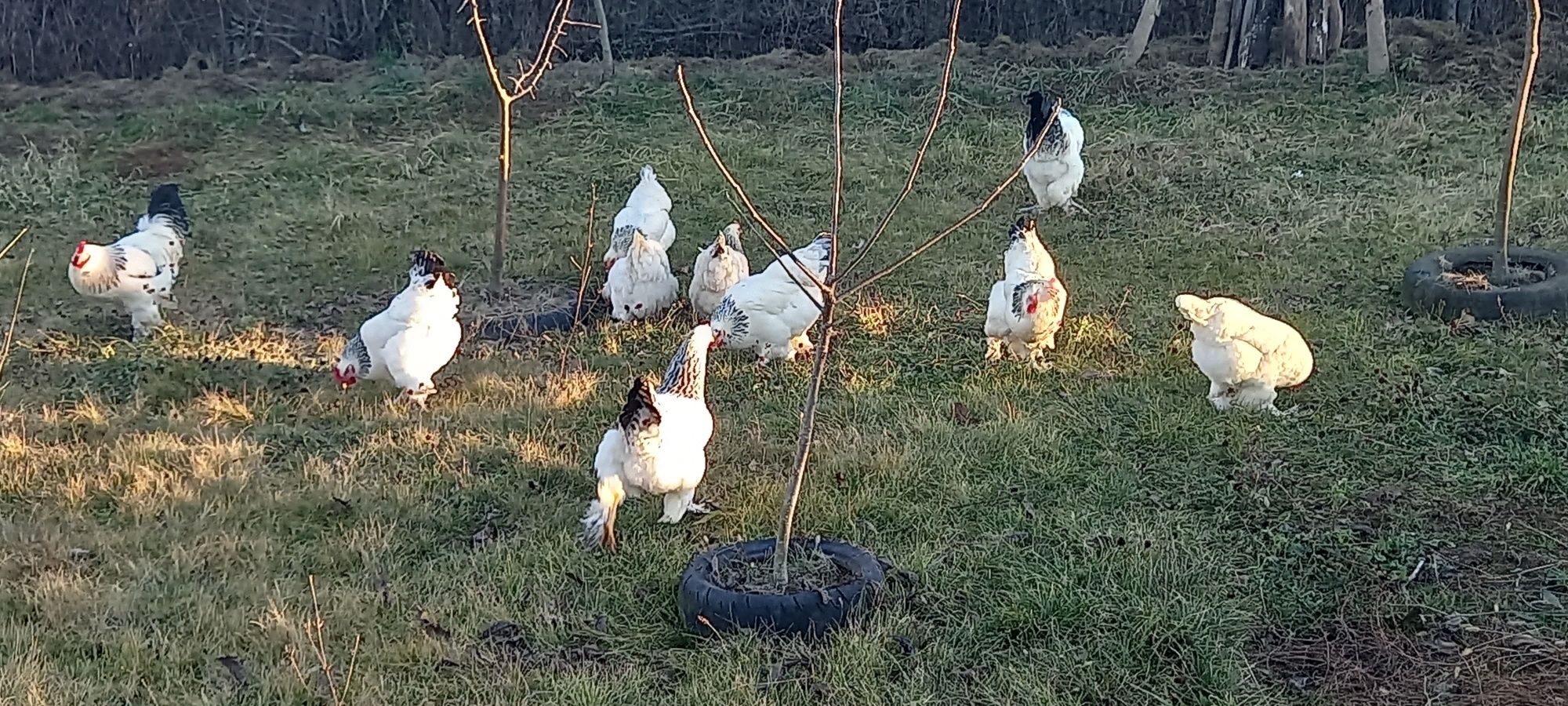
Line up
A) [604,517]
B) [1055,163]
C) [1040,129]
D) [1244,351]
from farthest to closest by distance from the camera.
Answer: [1055,163]
[1040,129]
[1244,351]
[604,517]

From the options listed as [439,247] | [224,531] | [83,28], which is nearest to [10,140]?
[83,28]

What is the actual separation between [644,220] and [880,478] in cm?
332

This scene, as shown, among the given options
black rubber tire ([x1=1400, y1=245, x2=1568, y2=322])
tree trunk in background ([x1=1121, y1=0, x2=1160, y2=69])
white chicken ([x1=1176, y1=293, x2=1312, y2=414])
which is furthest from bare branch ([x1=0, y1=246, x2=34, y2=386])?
tree trunk in background ([x1=1121, y1=0, x2=1160, y2=69])

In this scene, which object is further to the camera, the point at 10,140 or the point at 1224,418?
the point at 10,140

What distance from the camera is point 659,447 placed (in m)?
4.12

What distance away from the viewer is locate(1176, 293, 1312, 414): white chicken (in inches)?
199

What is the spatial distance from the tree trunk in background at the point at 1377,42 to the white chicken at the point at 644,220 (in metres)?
7.05

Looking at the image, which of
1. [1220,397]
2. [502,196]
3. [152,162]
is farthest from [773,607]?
[152,162]

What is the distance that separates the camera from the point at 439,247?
8.50 m

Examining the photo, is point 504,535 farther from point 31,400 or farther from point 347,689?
point 31,400

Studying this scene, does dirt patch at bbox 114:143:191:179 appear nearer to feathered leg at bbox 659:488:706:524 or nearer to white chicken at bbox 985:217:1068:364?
white chicken at bbox 985:217:1068:364

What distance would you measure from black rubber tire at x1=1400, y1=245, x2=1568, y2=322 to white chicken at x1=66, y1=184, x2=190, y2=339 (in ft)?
20.3

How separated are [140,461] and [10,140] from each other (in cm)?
800

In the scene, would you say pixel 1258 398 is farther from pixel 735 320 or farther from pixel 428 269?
pixel 428 269
